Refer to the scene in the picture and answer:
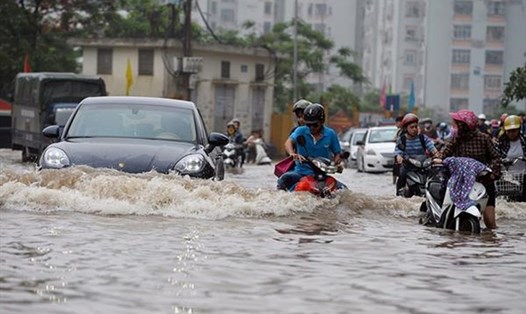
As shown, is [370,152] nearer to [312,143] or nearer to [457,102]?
[312,143]

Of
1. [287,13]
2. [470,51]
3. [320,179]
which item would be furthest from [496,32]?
[320,179]

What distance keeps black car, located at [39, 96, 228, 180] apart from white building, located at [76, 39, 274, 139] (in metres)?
38.7

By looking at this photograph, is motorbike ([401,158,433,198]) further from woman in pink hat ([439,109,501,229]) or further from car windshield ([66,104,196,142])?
woman in pink hat ([439,109,501,229])

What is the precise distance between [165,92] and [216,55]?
4500 millimetres

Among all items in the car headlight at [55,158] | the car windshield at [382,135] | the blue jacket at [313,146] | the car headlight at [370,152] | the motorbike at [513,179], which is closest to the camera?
the car headlight at [55,158]

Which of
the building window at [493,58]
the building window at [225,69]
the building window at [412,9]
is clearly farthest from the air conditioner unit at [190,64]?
the building window at [412,9]

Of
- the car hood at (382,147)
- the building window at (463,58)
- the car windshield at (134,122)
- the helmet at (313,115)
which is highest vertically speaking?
the building window at (463,58)

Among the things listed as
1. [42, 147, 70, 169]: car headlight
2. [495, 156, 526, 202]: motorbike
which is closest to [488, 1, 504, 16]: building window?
[495, 156, 526, 202]: motorbike

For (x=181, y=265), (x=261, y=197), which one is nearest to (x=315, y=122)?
(x=261, y=197)

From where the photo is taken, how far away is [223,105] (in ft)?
200

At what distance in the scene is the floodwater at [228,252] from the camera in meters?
7.90

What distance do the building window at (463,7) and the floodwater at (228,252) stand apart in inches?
3634

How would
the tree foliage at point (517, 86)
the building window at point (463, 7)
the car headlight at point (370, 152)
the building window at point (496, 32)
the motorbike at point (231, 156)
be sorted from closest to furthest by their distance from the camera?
the tree foliage at point (517, 86)
the motorbike at point (231, 156)
the car headlight at point (370, 152)
the building window at point (463, 7)
the building window at point (496, 32)

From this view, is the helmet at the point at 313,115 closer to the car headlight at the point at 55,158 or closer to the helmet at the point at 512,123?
the car headlight at the point at 55,158
